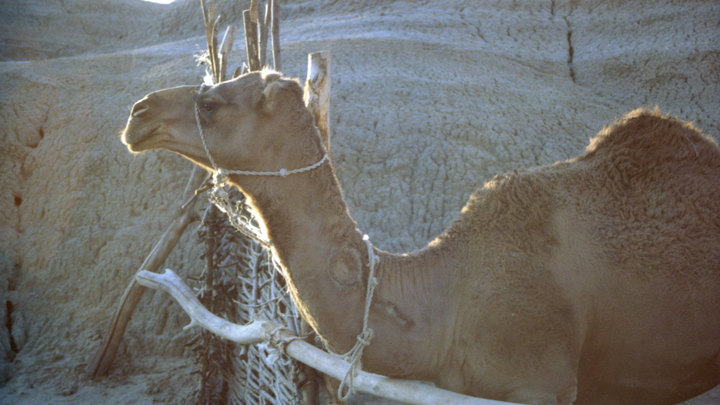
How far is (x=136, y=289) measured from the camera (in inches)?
240

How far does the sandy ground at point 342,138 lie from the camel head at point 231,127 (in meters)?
3.31

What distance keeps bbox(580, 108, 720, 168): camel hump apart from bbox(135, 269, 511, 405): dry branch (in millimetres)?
1682

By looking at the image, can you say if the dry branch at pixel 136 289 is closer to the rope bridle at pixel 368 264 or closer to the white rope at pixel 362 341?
the rope bridle at pixel 368 264

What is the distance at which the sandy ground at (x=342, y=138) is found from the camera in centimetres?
651

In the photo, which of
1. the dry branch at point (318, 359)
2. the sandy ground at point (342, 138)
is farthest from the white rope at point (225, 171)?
the sandy ground at point (342, 138)

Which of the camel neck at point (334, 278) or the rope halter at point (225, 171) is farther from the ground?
the rope halter at point (225, 171)

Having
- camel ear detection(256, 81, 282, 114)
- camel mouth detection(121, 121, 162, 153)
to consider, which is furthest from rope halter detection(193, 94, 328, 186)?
camel ear detection(256, 81, 282, 114)

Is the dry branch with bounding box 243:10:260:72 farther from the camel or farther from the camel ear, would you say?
the camel ear

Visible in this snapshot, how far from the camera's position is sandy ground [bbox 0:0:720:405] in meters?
6.51

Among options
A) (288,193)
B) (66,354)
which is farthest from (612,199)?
(66,354)

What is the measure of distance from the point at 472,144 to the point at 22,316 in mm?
5064

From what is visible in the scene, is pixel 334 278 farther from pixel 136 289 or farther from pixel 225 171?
pixel 136 289

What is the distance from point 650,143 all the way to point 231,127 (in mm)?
2303

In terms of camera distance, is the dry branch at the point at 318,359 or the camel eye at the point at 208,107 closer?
the dry branch at the point at 318,359
